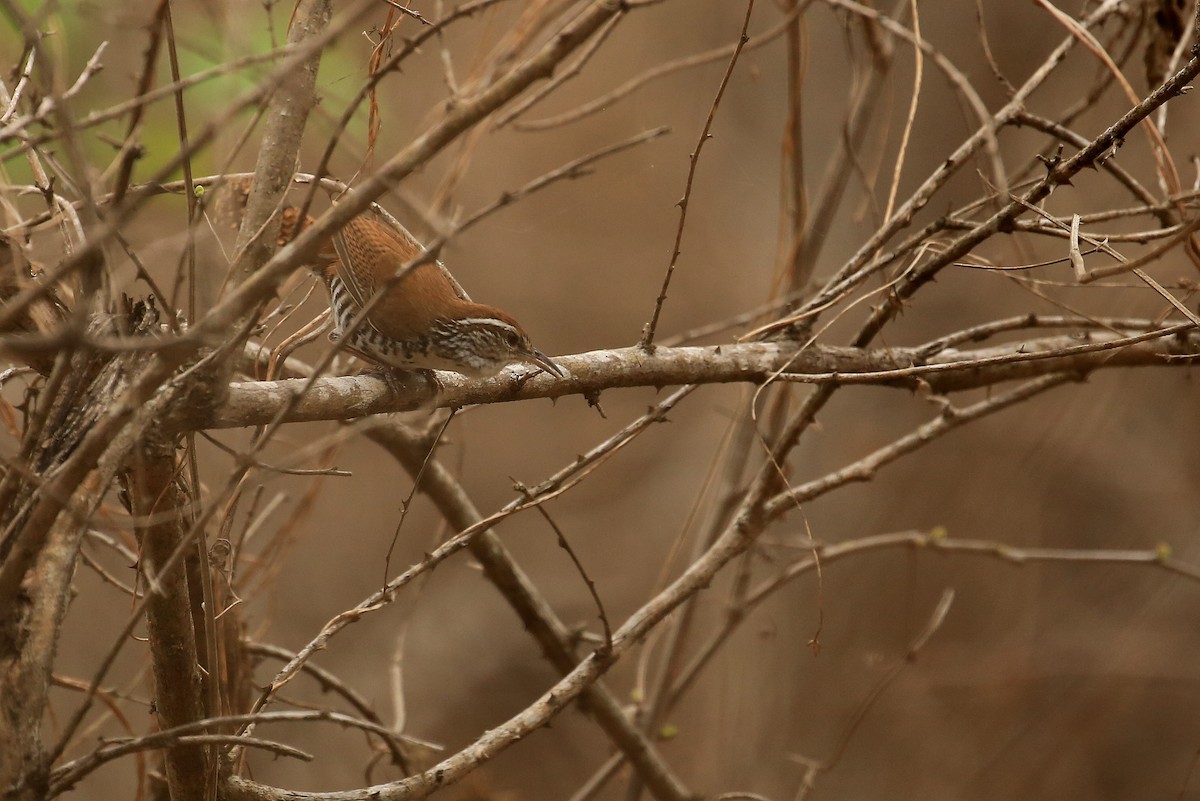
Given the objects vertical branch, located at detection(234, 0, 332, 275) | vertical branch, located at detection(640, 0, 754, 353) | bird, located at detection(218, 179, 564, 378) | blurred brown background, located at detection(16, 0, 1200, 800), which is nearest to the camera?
vertical branch, located at detection(234, 0, 332, 275)

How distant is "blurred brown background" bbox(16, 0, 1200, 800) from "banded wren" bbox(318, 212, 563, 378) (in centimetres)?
295

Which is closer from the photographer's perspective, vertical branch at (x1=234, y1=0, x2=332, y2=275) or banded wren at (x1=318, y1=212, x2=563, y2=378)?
vertical branch at (x1=234, y1=0, x2=332, y2=275)

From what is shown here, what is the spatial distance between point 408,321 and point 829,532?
4.79m

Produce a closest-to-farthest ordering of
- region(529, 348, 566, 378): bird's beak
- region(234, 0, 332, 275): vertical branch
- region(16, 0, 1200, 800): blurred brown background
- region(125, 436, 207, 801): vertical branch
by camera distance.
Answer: region(125, 436, 207, 801): vertical branch
region(234, 0, 332, 275): vertical branch
region(529, 348, 566, 378): bird's beak
region(16, 0, 1200, 800): blurred brown background

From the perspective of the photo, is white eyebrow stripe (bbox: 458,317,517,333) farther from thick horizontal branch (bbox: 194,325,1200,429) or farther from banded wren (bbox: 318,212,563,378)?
thick horizontal branch (bbox: 194,325,1200,429)

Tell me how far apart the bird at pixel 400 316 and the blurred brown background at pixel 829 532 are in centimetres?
295

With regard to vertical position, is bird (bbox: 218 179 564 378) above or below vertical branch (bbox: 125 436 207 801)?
above

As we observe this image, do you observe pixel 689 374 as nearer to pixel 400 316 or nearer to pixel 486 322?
pixel 486 322

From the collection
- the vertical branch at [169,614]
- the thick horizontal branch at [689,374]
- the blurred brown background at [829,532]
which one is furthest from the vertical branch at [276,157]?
the blurred brown background at [829,532]

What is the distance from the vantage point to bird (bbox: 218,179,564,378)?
98.3 inches

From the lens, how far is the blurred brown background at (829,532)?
6387 millimetres

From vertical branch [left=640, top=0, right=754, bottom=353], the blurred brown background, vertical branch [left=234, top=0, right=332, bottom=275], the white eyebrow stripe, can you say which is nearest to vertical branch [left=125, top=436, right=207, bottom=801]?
vertical branch [left=234, top=0, right=332, bottom=275]

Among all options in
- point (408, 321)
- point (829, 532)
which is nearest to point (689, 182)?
point (408, 321)

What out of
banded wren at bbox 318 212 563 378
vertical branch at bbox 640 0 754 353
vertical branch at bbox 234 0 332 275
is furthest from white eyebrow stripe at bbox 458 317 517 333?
vertical branch at bbox 234 0 332 275
